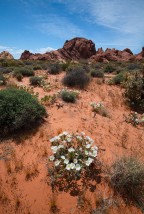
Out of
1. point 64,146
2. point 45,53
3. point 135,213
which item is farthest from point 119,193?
point 45,53

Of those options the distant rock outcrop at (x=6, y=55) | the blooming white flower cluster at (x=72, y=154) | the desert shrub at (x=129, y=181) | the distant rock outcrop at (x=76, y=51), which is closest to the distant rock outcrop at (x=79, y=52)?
the distant rock outcrop at (x=76, y=51)

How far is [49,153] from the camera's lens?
14.3ft

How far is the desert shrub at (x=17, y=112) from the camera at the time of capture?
201 inches

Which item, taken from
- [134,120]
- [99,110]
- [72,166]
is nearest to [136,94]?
[134,120]

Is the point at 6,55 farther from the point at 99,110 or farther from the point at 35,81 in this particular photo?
the point at 99,110

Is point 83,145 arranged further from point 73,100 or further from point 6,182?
point 73,100

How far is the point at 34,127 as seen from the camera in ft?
18.0

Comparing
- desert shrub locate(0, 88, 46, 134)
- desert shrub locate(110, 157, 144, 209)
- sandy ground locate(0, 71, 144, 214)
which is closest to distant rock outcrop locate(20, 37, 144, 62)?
sandy ground locate(0, 71, 144, 214)

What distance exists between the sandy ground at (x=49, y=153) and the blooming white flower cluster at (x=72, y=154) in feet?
1.30

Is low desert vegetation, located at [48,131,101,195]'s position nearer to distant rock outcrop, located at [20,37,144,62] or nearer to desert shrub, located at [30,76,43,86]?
desert shrub, located at [30,76,43,86]

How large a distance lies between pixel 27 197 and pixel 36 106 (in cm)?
307

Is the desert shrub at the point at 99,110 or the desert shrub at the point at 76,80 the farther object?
the desert shrub at the point at 76,80

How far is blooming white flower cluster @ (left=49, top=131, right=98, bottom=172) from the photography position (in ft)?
12.0

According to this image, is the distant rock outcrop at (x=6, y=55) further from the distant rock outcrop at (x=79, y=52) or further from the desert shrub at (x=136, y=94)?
the desert shrub at (x=136, y=94)
